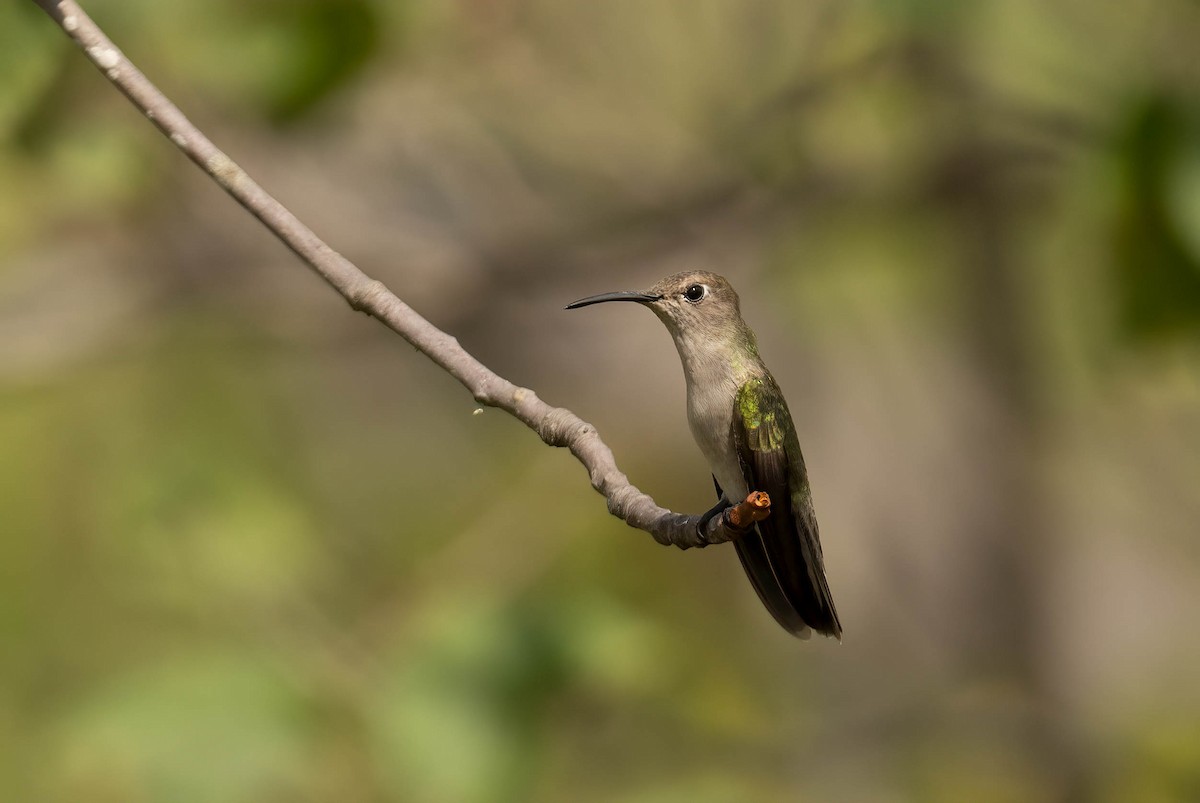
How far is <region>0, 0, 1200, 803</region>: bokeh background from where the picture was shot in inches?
144

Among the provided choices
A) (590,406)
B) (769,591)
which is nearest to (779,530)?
(769,591)

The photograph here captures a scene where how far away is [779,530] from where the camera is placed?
261 centimetres

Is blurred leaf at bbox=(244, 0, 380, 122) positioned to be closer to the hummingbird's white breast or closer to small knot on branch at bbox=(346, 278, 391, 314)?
the hummingbird's white breast

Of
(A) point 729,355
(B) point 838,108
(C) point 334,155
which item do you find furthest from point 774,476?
(C) point 334,155

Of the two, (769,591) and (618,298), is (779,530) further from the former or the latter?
(618,298)

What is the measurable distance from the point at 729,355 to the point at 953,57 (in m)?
2.26

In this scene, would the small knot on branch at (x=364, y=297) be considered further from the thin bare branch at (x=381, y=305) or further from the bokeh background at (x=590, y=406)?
the bokeh background at (x=590, y=406)

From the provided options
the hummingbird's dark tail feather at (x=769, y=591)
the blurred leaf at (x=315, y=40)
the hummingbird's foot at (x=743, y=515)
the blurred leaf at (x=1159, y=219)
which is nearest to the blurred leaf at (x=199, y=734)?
the hummingbird's dark tail feather at (x=769, y=591)

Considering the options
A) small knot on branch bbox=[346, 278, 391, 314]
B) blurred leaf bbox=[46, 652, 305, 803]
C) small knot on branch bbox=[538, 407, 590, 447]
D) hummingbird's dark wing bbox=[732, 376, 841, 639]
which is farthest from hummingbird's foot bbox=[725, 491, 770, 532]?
blurred leaf bbox=[46, 652, 305, 803]

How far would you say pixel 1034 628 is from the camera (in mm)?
4992

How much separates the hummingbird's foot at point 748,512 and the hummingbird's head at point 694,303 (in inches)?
41.4

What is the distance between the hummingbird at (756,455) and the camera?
2576 mm

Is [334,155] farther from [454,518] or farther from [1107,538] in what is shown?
[1107,538]

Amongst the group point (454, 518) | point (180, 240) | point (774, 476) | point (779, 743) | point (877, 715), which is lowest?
point (774, 476)
